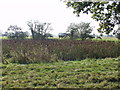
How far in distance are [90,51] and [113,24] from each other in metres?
3.27

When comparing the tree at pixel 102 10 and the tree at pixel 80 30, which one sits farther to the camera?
the tree at pixel 80 30

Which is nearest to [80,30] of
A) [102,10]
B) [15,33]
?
[15,33]

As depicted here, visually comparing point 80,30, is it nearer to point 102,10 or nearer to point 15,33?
point 15,33

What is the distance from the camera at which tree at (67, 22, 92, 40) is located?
101 ft

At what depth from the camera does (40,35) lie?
98.0 ft

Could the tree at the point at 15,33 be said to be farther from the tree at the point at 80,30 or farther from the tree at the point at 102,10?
the tree at the point at 102,10

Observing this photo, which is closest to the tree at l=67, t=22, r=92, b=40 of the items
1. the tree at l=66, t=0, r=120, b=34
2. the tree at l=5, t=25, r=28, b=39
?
the tree at l=5, t=25, r=28, b=39

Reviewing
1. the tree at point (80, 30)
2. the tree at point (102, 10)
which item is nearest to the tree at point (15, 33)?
the tree at point (80, 30)

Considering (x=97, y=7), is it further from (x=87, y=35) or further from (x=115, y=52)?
(x=87, y=35)

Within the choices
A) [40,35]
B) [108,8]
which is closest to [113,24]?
[108,8]

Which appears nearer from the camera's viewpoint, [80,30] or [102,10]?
[102,10]

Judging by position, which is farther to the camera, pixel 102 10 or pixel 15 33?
pixel 15 33

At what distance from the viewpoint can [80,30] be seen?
32.4 m

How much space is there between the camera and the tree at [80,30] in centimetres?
3090
